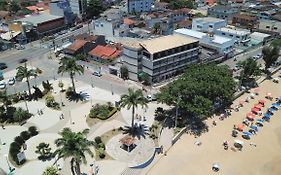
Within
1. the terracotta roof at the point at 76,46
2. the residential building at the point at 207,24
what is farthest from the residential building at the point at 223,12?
the terracotta roof at the point at 76,46

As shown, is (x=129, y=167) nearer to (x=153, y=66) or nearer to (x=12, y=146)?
(x=12, y=146)

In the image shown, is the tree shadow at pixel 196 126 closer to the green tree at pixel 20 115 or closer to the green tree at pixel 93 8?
the green tree at pixel 20 115

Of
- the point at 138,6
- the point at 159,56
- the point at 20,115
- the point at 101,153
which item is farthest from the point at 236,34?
the point at 20,115

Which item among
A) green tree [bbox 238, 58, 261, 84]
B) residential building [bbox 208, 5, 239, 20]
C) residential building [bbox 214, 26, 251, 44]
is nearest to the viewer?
green tree [bbox 238, 58, 261, 84]

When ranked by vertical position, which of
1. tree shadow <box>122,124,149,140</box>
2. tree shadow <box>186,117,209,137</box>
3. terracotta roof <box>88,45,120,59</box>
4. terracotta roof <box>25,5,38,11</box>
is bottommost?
tree shadow <box>186,117,209,137</box>

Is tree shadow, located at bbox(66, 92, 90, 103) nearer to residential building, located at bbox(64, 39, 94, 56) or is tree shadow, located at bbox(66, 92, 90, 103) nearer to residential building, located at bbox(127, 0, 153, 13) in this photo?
residential building, located at bbox(64, 39, 94, 56)

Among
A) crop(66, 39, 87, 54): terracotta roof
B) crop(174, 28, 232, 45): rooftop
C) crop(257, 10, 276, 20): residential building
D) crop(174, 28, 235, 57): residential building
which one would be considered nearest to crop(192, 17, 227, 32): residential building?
crop(174, 28, 232, 45): rooftop

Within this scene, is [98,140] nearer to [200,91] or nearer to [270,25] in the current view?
[200,91]
